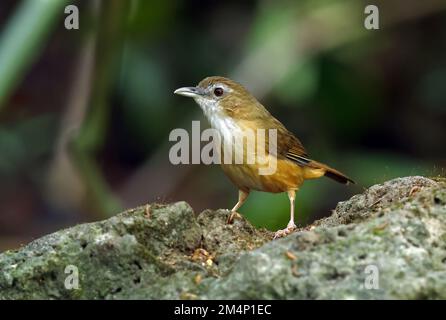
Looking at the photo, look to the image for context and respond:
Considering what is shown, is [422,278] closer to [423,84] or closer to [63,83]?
[423,84]

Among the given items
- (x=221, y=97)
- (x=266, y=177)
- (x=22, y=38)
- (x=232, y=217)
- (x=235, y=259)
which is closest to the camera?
(x=235, y=259)

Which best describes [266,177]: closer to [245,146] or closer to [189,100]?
[245,146]

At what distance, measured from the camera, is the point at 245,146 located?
5.88 m

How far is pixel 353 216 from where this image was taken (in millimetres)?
4508

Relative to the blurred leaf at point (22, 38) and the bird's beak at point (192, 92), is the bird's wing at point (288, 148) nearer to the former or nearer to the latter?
the bird's beak at point (192, 92)

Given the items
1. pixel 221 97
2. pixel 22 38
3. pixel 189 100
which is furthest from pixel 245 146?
pixel 189 100

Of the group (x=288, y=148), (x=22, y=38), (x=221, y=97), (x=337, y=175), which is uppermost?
(x=22, y=38)

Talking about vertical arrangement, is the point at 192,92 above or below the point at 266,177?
above

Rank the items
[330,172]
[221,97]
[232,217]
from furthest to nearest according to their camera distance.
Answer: [330,172] → [221,97] → [232,217]

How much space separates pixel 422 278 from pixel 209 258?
100 centimetres

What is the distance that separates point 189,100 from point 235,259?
5.87 metres

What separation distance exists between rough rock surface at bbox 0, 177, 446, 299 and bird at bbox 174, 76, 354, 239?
1.34 meters

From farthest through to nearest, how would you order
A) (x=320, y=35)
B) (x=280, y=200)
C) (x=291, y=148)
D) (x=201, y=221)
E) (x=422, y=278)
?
(x=320, y=35) → (x=280, y=200) → (x=291, y=148) → (x=201, y=221) → (x=422, y=278)
